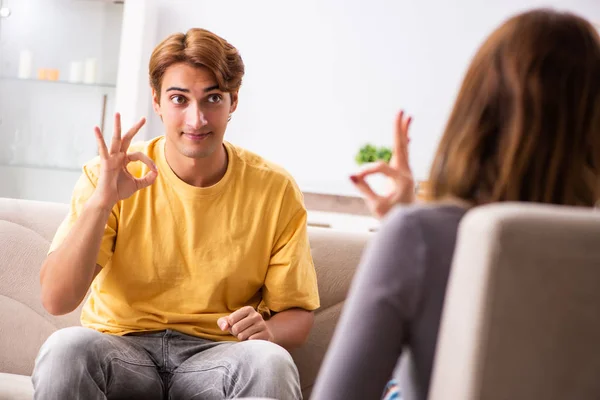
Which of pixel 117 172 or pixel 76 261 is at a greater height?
pixel 117 172

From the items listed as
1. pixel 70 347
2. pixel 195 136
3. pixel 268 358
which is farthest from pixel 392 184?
pixel 195 136

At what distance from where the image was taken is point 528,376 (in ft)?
2.26

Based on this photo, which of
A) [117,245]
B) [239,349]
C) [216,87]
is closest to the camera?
[239,349]

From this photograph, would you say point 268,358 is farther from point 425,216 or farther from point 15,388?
point 425,216

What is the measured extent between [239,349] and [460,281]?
0.99 metres

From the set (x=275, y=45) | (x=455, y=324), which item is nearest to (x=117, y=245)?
(x=455, y=324)

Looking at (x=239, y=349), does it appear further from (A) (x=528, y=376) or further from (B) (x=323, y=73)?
(B) (x=323, y=73)

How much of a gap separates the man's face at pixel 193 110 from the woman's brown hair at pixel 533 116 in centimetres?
115

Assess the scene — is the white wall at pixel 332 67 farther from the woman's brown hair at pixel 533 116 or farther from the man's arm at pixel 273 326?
the woman's brown hair at pixel 533 116

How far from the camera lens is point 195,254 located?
185cm

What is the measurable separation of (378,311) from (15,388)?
4.12 ft

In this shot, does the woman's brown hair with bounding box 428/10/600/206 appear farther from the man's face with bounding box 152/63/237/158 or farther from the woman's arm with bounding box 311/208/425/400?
the man's face with bounding box 152/63/237/158

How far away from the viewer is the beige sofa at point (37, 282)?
1953 mm

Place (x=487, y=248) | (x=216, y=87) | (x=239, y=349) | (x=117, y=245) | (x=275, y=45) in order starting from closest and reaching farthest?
(x=487, y=248), (x=239, y=349), (x=117, y=245), (x=216, y=87), (x=275, y=45)
